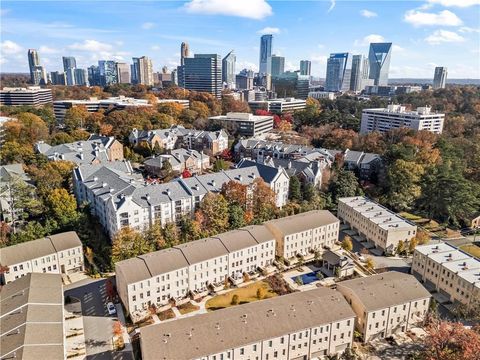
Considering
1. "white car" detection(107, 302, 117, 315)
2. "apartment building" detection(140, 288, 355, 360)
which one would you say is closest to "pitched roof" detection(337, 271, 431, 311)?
"apartment building" detection(140, 288, 355, 360)

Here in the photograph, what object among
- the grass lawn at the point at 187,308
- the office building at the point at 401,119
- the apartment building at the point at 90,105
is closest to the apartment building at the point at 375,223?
the grass lawn at the point at 187,308

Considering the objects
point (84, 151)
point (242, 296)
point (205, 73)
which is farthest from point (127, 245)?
point (205, 73)

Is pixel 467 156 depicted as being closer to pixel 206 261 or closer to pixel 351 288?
pixel 351 288

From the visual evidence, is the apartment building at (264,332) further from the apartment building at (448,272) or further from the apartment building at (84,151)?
the apartment building at (84,151)

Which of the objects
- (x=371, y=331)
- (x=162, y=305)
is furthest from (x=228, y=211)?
(x=371, y=331)

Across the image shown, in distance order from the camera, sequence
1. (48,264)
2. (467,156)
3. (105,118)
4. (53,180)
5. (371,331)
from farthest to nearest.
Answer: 1. (105,118)
2. (467,156)
3. (53,180)
4. (48,264)
5. (371,331)

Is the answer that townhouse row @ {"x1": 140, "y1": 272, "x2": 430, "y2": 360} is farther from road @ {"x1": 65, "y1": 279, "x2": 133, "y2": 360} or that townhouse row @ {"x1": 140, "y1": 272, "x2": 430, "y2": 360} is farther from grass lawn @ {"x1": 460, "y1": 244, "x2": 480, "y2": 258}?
grass lawn @ {"x1": 460, "y1": 244, "x2": 480, "y2": 258}

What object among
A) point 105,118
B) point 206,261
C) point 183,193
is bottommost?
point 206,261
